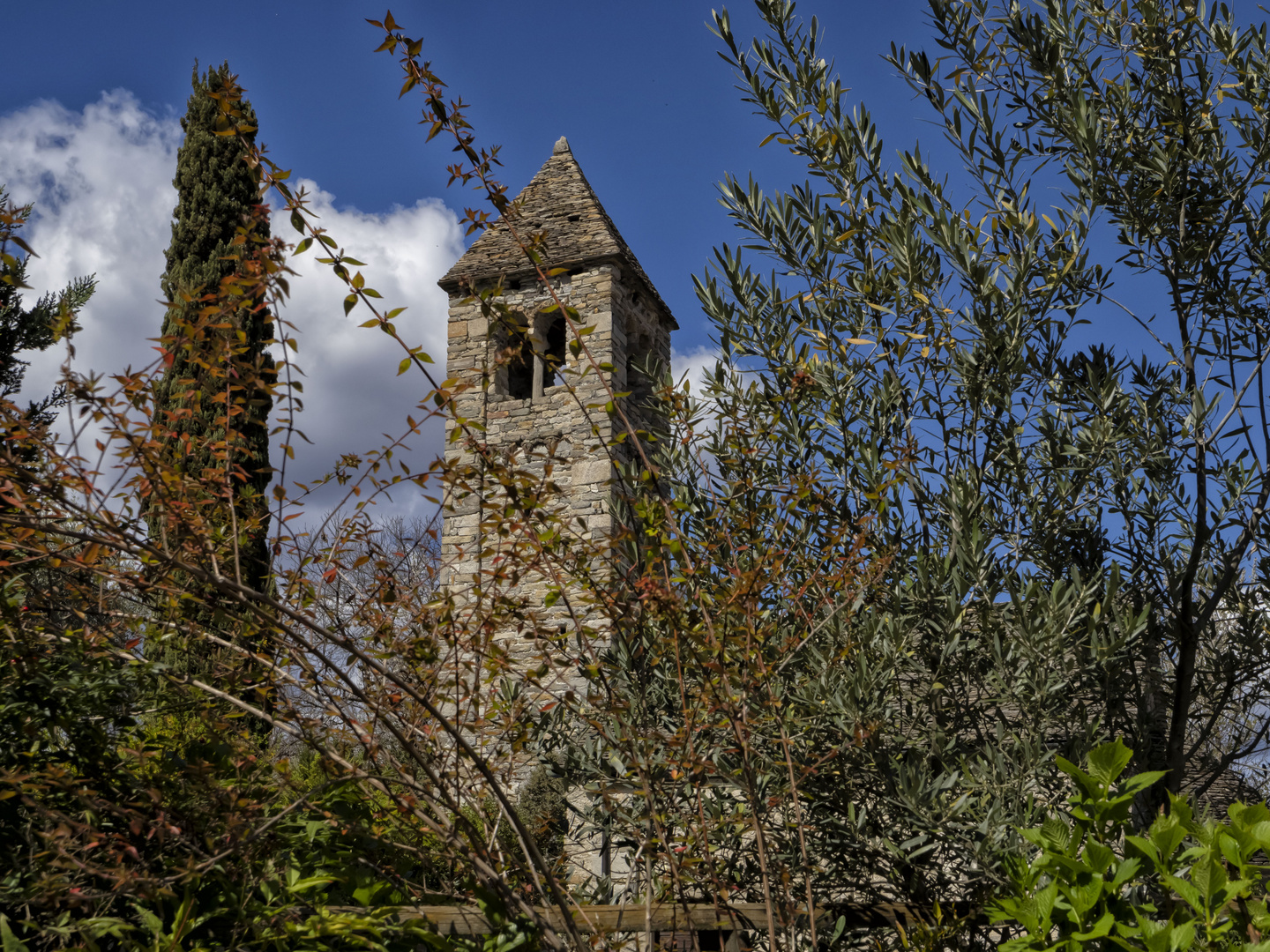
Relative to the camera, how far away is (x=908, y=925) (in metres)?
3.00

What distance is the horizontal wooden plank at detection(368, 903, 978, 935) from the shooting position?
87.2 inches

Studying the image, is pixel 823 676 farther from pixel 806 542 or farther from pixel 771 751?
pixel 806 542

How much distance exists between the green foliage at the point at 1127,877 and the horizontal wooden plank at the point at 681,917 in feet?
2.35

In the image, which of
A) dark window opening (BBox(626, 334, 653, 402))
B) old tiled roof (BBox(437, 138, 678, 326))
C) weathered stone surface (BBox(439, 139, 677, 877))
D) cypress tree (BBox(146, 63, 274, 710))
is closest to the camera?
cypress tree (BBox(146, 63, 274, 710))

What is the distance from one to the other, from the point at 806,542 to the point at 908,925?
141 cm

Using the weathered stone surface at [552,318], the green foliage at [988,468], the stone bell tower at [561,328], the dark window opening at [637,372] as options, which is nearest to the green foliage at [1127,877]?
the green foliage at [988,468]

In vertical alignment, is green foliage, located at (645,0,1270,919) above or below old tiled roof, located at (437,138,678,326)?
below

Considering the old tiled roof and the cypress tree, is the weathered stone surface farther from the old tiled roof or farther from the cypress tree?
the cypress tree

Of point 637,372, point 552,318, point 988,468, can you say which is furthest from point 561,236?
point 988,468

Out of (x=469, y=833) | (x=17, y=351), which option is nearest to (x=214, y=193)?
(x=17, y=351)

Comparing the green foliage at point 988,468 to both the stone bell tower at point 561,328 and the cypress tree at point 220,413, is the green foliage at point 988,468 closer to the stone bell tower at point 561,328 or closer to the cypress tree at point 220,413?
the cypress tree at point 220,413

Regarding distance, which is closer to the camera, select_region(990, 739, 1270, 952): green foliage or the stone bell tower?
select_region(990, 739, 1270, 952): green foliage

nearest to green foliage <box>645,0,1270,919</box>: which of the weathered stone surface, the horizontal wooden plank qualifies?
the horizontal wooden plank

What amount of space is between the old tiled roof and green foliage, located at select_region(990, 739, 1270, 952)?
33.2 feet
